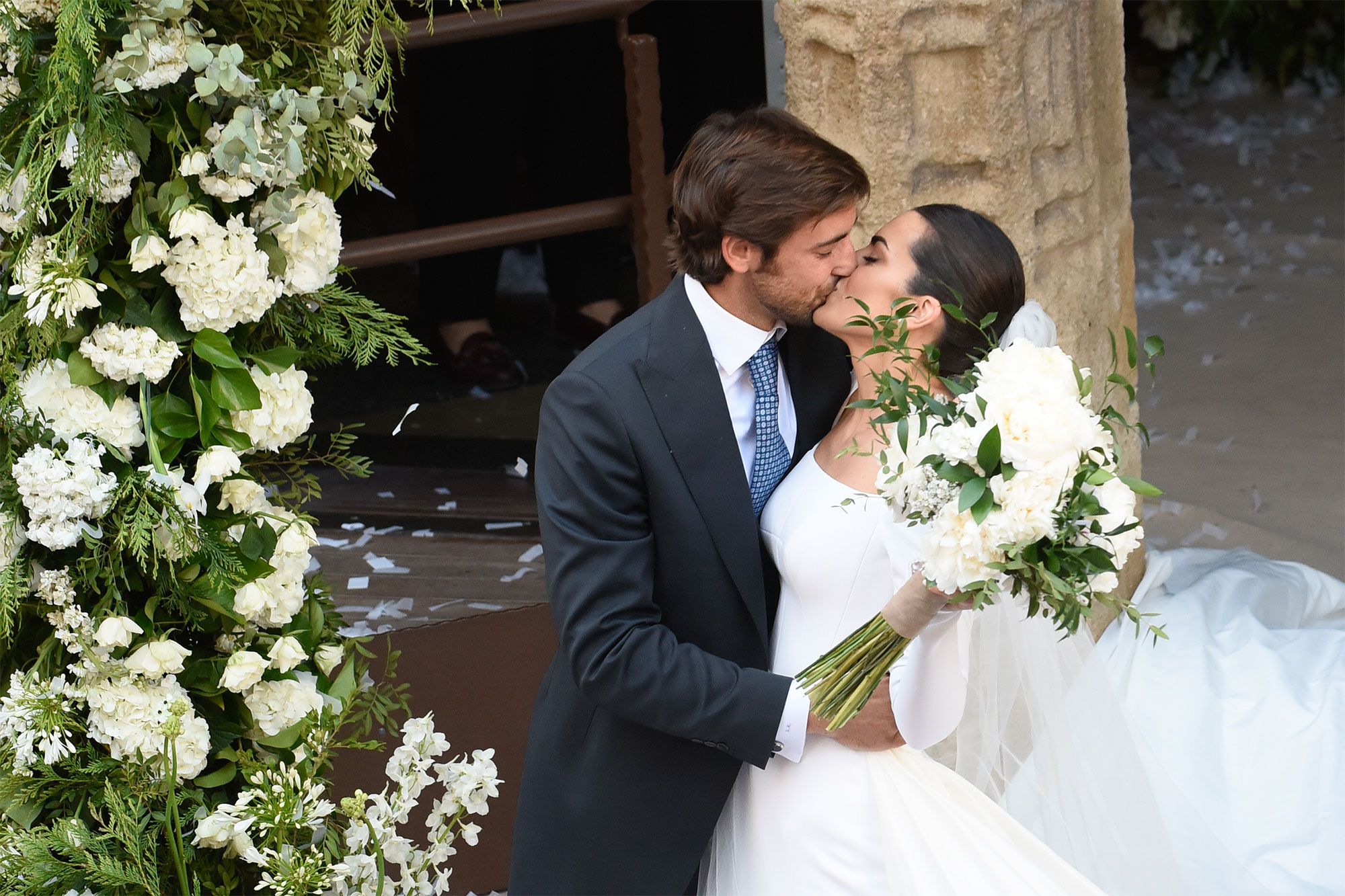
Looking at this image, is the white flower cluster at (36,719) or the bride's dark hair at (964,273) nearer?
the white flower cluster at (36,719)

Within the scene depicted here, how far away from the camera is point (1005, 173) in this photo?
294 centimetres

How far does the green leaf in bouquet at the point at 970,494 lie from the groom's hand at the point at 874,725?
507mm

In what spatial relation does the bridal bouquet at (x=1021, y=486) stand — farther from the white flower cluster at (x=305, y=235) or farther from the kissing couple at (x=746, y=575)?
the white flower cluster at (x=305, y=235)

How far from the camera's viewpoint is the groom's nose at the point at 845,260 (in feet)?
6.90

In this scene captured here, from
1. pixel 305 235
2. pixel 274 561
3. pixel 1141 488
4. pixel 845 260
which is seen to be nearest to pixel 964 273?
pixel 845 260

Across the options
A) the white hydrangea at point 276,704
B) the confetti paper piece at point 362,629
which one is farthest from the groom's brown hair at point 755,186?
the confetti paper piece at point 362,629

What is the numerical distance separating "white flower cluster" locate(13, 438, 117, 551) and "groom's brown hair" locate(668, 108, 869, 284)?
0.85 metres

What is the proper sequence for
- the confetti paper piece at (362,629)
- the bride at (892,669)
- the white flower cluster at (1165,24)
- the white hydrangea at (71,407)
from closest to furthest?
the white hydrangea at (71,407)
the bride at (892,669)
the confetti paper piece at (362,629)
the white flower cluster at (1165,24)

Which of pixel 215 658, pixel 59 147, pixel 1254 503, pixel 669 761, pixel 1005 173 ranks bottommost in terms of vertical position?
pixel 1254 503

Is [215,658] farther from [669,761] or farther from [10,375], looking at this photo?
[669,761]

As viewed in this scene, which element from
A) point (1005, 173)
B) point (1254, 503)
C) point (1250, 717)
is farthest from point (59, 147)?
point (1254, 503)

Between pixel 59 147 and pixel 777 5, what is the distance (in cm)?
173

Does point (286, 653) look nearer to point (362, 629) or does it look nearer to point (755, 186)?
point (755, 186)

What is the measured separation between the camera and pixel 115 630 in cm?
168
